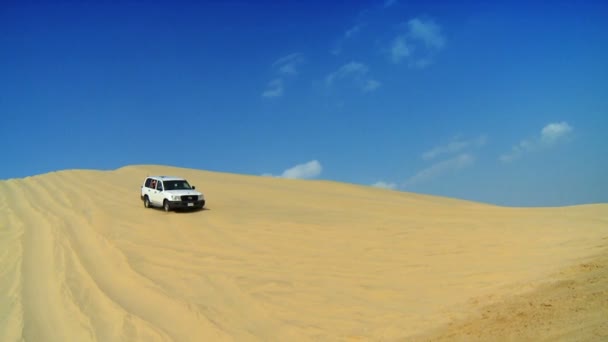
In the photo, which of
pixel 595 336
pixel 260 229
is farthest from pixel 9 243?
pixel 595 336

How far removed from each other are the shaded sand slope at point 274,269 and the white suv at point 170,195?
2.74ft

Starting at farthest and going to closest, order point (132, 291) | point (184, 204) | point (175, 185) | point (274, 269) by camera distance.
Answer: point (175, 185), point (184, 204), point (274, 269), point (132, 291)

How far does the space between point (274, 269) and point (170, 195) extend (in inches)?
470

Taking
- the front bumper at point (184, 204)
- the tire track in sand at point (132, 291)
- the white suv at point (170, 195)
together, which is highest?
the white suv at point (170, 195)

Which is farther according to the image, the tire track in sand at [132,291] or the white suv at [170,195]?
the white suv at [170,195]

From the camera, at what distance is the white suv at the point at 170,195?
22.8 m

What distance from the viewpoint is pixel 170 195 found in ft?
75.0

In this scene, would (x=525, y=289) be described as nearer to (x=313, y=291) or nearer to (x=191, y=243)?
(x=313, y=291)

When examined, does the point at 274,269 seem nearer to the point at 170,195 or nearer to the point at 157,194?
the point at 170,195

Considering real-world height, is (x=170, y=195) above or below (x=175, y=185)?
below

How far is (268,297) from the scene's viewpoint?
1055cm

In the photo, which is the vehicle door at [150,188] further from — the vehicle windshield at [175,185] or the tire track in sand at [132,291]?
the tire track in sand at [132,291]

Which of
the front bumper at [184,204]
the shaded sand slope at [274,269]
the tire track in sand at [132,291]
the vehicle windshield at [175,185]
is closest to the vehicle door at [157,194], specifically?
the vehicle windshield at [175,185]

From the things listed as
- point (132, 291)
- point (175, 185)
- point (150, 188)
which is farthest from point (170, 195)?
point (132, 291)
